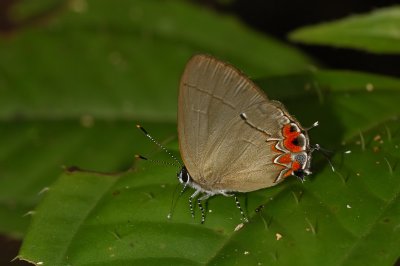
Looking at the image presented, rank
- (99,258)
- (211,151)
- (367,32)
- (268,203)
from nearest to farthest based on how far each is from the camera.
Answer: (99,258), (268,203), (211,151), (367,32)

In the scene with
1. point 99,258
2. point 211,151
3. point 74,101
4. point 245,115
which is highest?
point 245,115

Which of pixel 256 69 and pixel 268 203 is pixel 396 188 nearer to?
pixel 268 203

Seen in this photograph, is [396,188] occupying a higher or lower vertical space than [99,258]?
higher

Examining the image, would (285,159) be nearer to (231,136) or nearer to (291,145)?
(291,145)

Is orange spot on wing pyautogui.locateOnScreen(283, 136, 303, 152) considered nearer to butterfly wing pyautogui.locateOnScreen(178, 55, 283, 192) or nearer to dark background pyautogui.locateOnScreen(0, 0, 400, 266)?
butterfly wing pyautogui.locateOnScreen(178, 55, 283, 192)

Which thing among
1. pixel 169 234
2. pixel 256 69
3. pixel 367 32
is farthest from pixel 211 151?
pixel 256 69

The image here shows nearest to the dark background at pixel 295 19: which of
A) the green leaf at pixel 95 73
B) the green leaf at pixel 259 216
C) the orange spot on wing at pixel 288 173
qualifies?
the green leaf at pixel 95 73

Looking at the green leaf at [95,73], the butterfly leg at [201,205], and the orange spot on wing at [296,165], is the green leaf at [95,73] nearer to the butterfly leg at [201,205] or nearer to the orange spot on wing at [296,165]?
the butterfly leg at [201,205]
